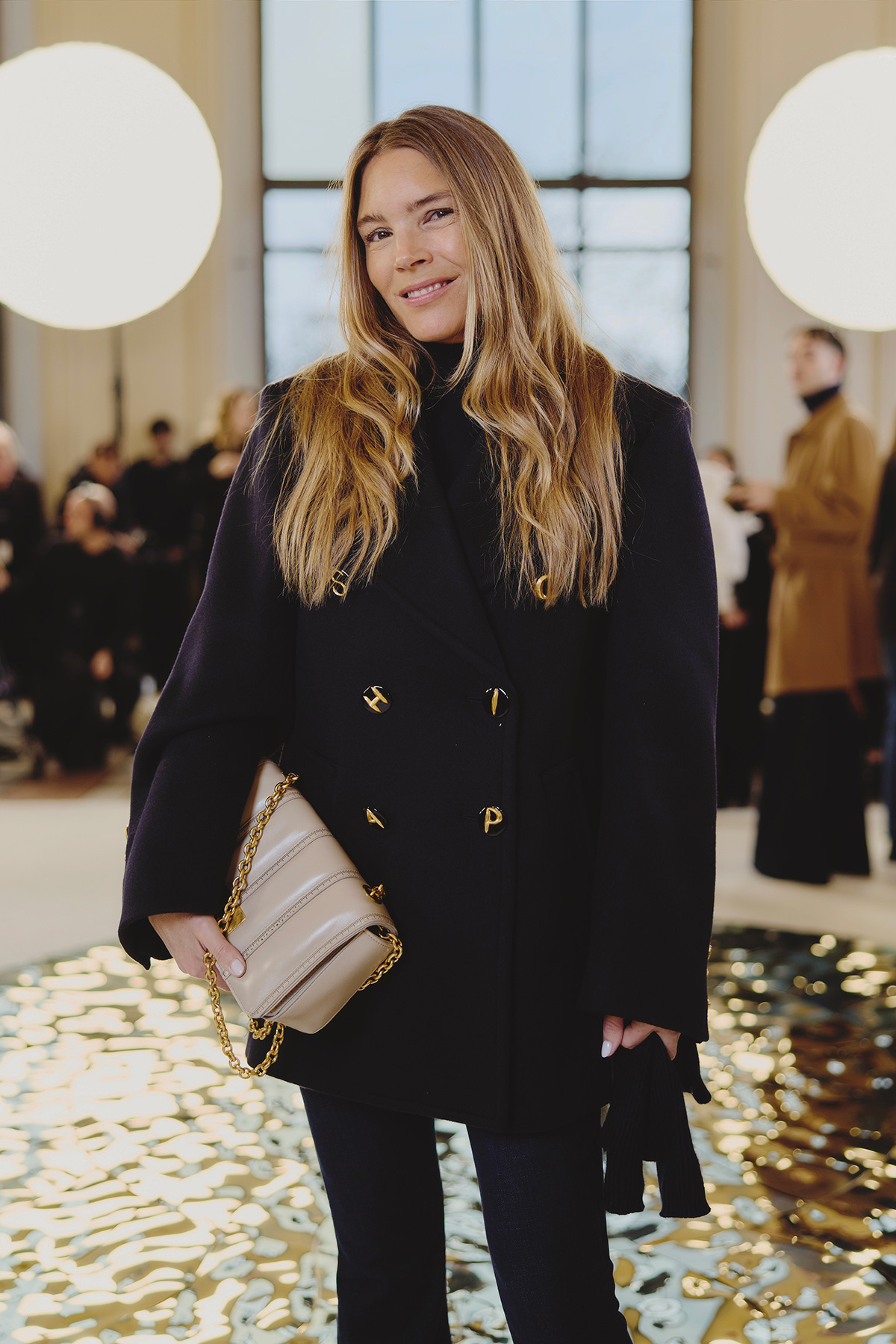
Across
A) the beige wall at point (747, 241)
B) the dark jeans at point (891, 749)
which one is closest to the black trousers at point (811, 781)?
the dark jeans at point (891, 749)

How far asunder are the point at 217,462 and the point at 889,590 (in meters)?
3.16

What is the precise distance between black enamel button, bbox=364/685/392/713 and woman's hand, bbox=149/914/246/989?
0.86 feet

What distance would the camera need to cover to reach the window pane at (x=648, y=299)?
10.6m

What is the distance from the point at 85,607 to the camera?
22.6 feet

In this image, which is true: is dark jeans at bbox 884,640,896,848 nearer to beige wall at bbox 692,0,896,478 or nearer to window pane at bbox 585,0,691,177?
beige wall at bbox 692,0,896,478

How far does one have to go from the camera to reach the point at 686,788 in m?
1.24

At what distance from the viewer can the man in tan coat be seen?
4328 millimetres

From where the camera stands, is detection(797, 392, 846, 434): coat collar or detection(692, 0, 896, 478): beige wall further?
detection(692, 0, 896, 478): beige wall

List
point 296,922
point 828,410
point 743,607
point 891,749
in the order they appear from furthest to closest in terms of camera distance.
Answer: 1. point 743,607
2. point 891,749
3. point 828,410
4. point 296,922

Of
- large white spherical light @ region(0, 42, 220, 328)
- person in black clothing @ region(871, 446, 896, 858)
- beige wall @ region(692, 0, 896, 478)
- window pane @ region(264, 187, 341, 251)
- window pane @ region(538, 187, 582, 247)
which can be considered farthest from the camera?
window pane @ region(264, 187, 341, 251)

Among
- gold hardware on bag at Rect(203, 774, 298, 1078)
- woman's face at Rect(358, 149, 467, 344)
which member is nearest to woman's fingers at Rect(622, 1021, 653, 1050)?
gold hardware on bag at Rect(203, 774, 298, 1078)

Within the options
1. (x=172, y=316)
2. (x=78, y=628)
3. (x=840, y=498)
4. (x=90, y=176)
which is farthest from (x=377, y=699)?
(x=172, y=316)

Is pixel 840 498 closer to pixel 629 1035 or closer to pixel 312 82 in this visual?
pixel 629 1035

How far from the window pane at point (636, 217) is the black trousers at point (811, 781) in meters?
6.99
